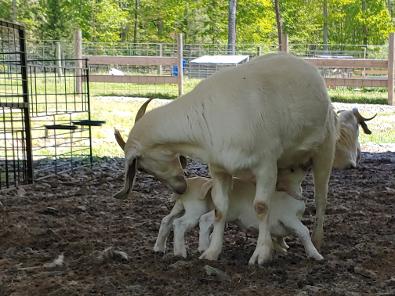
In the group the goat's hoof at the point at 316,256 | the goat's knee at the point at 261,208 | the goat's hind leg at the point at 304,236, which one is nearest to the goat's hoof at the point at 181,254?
the goat's knee at the point at 261,208

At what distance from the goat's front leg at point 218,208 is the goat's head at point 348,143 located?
444 centimetres

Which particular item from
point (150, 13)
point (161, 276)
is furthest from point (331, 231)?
point (150, 13)

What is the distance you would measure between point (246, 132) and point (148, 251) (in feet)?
4.20

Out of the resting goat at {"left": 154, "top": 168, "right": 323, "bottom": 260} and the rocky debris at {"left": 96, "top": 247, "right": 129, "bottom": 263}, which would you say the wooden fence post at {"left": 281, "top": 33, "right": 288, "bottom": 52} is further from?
the rocky debris at {"left": 96, "top": 247, "right": 129, "bottom": 263}

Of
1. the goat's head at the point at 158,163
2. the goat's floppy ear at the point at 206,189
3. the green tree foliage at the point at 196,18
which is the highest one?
the green tree foliage at the point at 196,18

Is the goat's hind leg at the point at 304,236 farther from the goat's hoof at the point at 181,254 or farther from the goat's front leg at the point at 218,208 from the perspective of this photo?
the goat's hoof at the point at 181,254

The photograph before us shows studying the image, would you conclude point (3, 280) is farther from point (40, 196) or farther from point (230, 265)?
point (40, 196)

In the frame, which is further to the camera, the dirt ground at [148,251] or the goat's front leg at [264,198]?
→ the goat's front leg at [264,198]

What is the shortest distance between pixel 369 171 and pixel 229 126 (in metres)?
4.93

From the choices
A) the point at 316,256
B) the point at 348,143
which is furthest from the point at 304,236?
the point at 348,143

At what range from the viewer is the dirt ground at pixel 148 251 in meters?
4.00

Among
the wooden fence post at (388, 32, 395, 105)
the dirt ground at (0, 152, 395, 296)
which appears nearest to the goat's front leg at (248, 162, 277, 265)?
the dirt ground at (0, 152, 395, 296)

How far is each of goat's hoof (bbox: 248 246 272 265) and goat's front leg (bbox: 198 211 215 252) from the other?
1.50ft

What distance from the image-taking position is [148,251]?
4.94m
